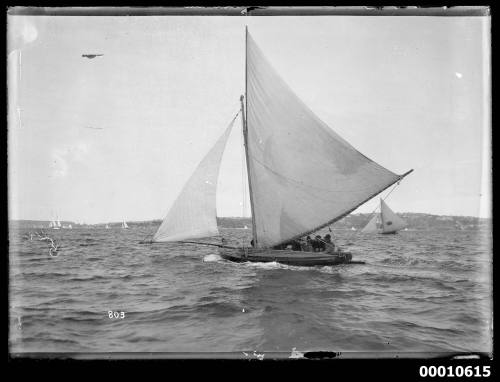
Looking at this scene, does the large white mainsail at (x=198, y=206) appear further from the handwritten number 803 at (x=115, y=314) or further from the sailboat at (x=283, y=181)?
the handwritten number 803 at (x=115, y=314)

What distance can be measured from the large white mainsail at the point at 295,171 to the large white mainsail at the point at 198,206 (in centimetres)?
188

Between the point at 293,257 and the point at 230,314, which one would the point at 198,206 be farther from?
the point at 230,314

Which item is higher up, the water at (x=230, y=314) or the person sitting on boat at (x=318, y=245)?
the person sitting on boat at (x=318, y=245)

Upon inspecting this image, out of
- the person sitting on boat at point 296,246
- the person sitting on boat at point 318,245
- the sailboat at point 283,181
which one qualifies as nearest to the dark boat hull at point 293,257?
the sailboat at point 283,181

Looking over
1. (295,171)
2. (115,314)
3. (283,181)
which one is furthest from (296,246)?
(115,314)

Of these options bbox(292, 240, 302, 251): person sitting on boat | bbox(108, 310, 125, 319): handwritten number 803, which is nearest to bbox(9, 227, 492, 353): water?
bbox(108, 310, 125, 319): handwritten number 803

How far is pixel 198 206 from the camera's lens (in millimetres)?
12141

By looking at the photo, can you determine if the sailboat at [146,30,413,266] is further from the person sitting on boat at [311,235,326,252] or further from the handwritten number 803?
the handwritten number 803

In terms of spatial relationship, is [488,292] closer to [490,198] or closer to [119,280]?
[490,198]

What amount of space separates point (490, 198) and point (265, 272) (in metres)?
7.82

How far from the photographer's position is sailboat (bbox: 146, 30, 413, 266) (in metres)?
10.7

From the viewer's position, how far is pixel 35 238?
7582mm

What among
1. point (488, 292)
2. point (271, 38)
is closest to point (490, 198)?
point (488, 292)

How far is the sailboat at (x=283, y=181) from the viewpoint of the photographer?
35.0ft
